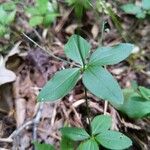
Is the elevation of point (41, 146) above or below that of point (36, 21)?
below

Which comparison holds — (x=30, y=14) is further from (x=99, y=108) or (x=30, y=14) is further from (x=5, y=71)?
(x=99, y=108)

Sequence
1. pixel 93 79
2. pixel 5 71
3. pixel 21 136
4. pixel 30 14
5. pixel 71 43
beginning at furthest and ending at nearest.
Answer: pixel 30 14 < pixel 5 71 < pixel 21 136 < pixel 71 43 < pixel 93 79

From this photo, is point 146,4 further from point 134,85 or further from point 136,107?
point 136,107

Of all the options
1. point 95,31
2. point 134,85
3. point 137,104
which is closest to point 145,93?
point 137,104

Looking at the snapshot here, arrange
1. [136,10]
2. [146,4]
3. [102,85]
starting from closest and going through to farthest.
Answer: [102,85]
[146,4]
[136,10]

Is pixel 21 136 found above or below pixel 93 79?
below

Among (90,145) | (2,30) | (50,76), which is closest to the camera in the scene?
Result: (90,145)

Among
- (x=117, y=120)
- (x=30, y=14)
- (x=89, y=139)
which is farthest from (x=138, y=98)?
(x=30, y=14)
